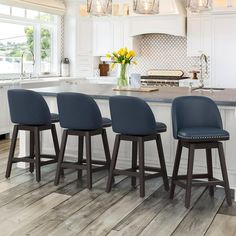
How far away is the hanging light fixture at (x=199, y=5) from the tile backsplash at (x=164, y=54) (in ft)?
10.00

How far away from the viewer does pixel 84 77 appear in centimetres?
884

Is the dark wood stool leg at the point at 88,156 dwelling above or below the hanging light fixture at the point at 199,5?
below

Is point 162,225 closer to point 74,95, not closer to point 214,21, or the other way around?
point 74,95

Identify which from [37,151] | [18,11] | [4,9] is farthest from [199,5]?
[18,11]

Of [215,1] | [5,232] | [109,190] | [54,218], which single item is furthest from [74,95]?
[215,1]

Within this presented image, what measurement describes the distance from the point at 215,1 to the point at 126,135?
393 cm

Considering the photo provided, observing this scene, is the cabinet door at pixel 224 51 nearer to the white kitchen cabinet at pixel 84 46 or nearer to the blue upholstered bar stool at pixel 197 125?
the white kitchen cabinet at pixel 84 46

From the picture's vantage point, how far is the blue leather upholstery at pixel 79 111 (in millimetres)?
4184

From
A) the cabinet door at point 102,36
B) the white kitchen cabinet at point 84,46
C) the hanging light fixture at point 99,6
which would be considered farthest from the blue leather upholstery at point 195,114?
the white kitchen cabinet at point 84,46

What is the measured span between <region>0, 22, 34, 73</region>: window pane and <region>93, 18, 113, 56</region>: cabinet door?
4.12 ft

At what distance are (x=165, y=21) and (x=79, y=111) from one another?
425 cm

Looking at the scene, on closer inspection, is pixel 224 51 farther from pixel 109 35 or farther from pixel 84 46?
pixel 84 46

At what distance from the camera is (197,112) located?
405cm

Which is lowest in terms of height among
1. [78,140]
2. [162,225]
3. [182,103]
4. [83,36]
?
[162,225]
